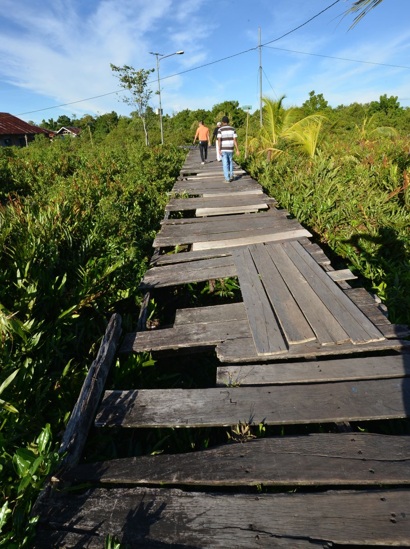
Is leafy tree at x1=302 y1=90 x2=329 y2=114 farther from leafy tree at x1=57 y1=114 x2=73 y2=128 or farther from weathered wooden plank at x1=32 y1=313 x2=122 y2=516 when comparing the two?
leafy tree at x1=57 y1=114 x2=73 y2=128

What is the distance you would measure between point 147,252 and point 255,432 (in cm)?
428

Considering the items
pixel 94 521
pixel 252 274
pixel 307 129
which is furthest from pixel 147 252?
pixel 307 129

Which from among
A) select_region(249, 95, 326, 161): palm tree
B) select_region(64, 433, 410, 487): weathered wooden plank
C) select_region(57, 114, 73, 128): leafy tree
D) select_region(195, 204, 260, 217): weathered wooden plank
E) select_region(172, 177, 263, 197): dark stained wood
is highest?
select_region(57, 114, 73, 128): leafy tree

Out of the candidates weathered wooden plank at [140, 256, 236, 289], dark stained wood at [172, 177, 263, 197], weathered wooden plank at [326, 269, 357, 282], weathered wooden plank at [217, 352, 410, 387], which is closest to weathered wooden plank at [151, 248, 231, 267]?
weathered wooden plank at [140, 256, 236, 289]

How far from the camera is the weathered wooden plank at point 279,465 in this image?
6.24 feet

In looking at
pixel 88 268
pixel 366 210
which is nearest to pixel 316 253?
pixel 366 210

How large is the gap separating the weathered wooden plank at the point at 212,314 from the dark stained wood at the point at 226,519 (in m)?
1.80

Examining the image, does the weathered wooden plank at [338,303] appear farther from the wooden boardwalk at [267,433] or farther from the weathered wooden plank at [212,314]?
the weathered wooden plank at [212,314]

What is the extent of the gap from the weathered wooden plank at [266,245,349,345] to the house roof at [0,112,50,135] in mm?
49894

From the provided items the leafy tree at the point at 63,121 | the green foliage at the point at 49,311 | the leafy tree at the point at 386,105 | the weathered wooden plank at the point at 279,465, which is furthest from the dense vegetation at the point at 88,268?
the leafy tree at the point at 63,121

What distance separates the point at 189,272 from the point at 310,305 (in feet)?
Answer: 5.75

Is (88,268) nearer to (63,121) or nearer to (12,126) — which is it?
(12,126)

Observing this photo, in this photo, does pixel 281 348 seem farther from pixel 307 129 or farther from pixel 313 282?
pixel 307 129

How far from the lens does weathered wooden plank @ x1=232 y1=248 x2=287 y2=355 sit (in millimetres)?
2996
